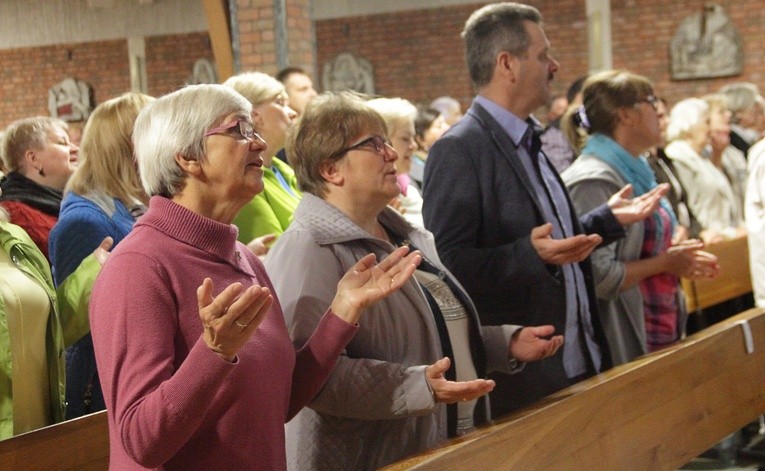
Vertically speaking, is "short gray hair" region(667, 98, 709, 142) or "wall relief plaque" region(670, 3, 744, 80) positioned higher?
"wall relief plaque" region(670, 3, 744, 80)

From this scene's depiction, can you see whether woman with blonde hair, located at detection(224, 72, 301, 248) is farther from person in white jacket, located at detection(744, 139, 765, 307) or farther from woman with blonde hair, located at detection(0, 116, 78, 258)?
person in white jacket, located at detection(744, 139, 765, 307)

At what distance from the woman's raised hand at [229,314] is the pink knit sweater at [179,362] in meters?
0.03

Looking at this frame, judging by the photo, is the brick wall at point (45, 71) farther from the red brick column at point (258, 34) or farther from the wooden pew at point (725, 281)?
the wooden pew at point (725, 281)

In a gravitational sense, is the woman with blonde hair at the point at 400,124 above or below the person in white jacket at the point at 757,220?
above

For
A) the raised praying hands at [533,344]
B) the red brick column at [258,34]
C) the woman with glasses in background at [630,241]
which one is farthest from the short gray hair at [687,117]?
the raised praying hands at [533,344]

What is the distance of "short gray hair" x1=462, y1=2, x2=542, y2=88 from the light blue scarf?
653 mm

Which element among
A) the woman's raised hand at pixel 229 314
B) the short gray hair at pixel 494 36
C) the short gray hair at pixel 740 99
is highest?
the short gray hair at pixel 494 36

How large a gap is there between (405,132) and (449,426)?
1.77m

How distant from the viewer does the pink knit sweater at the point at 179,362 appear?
172 cm

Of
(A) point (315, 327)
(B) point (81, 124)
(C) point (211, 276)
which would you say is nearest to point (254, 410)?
(C) point (211, 276)

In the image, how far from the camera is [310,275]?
234cm

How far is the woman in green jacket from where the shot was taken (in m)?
2.47

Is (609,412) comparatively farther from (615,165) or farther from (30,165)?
(30,165)

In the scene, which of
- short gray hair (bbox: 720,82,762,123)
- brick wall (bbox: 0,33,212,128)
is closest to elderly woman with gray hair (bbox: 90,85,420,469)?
brick wall (bbox: 0,33,212,128)
